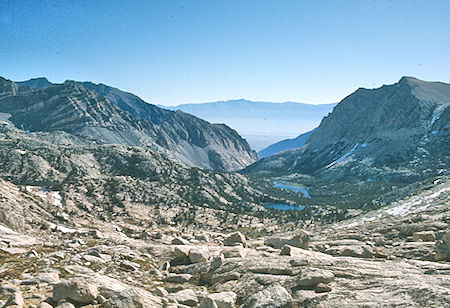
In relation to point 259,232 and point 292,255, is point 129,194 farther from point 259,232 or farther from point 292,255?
point 292,255

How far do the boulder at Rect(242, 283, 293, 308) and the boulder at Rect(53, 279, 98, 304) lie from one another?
22.1 ft

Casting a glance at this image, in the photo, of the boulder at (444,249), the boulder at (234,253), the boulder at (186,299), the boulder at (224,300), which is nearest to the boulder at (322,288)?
the boulder at (224,300)

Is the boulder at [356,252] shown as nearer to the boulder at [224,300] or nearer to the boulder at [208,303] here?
the boulder at [224,300]

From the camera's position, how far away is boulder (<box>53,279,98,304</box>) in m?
13.5

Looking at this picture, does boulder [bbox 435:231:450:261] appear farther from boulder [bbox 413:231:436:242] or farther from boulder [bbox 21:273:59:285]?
boulder [bbox 21:273:59:285]

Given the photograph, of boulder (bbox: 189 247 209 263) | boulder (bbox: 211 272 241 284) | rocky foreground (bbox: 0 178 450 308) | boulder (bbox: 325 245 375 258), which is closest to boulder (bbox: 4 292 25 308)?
rocky foreground (bbox: 0 178 450 308)

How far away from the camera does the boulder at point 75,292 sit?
1348 centimetres

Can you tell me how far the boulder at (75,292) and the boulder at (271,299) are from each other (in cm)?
675

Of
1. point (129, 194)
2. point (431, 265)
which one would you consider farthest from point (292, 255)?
point (129, 194)

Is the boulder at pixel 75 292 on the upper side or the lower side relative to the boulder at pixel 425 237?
upper

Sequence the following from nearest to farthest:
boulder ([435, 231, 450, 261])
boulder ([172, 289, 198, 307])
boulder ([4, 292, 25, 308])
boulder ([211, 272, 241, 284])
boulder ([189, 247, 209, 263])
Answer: boulder ([4, 292, 25, 308]) → boulder ([172, 289, 198, 307]) → boulder ([435, 231, 450, 261]) → boulder ([211, 272, 241, 284]) → boulder ([189, 247, 209, 263])

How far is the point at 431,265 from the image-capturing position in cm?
1659

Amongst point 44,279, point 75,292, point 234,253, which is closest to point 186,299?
point 75,292

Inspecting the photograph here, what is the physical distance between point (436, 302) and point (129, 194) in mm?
122934
